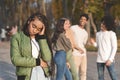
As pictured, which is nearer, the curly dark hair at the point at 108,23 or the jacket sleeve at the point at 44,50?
the jacket sleeve at the point at 44,50

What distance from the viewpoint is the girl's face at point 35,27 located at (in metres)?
4.51

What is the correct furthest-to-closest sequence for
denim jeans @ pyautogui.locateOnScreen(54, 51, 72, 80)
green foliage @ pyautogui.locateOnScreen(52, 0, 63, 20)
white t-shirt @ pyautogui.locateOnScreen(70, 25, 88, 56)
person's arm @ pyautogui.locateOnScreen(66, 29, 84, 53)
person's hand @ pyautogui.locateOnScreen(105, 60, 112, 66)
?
green foliage @ pyautogui.locateOnScreen(52, 0, 63, 20), white t-shirt @ pyautogui.locateOnScreen(70, 25, 88, 56), person's arm @ pyautogui.locateOnScreen(66, 29, 84, 53), denim jeans @ pyautogui.locateOnScreen(54, 51, 72, 80), person's hand @ pyautogui.locateOnScreen(105, 60, 112, 66)

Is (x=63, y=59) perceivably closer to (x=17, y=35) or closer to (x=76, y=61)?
(x=76, y=61)

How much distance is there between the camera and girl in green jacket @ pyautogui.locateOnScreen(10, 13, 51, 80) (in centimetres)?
A: 454

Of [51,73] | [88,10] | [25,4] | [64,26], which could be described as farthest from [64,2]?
[51,73]

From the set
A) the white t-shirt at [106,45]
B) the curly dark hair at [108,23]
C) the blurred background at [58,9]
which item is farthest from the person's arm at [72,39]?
the blurred background at [58,9]

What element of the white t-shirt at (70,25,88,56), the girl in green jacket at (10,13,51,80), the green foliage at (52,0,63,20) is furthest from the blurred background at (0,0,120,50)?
the girl in green jacket at (10,13,51,80)

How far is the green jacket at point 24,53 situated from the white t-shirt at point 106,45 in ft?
11.4

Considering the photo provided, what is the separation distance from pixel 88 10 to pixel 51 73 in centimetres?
2284

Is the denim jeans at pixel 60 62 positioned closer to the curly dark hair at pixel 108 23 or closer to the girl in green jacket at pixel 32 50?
the curly dark hair at pixel 108 23

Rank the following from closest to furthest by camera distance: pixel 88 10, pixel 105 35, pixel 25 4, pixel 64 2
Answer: pixel 105 35, pixel 88 10, pixel 64 2, pixel 25 4

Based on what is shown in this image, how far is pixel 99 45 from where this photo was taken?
8.16 meters

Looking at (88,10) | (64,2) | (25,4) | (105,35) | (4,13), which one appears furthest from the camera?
(4,13)

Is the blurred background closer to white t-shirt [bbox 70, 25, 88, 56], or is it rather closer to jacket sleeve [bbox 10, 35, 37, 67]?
white t-shirt [bbox 70, 25, 88, 56]
